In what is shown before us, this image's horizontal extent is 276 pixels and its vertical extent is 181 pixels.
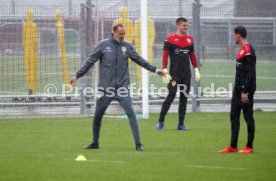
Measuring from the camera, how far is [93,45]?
2109 centimetres

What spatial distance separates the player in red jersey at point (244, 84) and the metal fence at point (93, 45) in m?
8.05

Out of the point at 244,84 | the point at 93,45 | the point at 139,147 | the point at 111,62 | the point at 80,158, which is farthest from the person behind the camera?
the point at 93,45

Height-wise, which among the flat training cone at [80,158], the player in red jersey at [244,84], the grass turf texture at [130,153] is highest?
the player in red jersey at [244,84]

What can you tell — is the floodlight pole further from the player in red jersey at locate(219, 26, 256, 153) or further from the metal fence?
the player in red jersey at locate(219, 26, 256, 153)

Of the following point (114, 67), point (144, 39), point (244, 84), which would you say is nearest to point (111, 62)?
point (114, 67)

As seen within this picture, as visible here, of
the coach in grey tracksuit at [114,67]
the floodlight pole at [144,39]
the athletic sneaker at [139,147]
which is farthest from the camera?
the floodlight pole at [144,39]

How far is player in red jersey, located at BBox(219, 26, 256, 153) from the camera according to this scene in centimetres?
1237

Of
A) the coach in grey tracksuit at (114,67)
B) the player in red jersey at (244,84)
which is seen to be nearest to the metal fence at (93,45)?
the coach in grey tracksuit at (114,67)

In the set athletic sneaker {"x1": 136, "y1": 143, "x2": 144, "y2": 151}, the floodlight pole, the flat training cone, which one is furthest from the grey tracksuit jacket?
the floodlight pole

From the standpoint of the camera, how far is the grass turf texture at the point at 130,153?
10414mm

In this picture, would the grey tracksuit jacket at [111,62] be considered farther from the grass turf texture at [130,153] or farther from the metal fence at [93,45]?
the metal fence at [93,45]

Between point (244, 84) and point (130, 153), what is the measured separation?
82.5 inches

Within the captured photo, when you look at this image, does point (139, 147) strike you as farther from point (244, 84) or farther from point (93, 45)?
point (93, 45)

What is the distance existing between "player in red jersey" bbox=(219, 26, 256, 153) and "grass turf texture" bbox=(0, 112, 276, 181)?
0.40 metres
